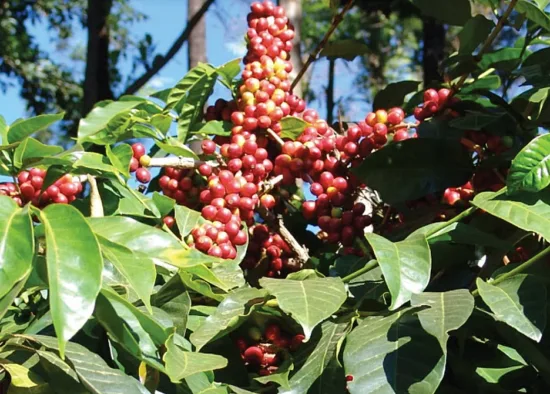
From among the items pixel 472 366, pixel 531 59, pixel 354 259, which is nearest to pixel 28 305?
pixel 354 259

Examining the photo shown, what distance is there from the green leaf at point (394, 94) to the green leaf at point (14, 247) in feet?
2.51

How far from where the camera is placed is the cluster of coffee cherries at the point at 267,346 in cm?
79

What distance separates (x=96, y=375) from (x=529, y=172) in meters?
0.43

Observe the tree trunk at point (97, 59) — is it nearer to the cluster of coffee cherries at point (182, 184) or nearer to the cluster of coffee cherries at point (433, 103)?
the cluster of coffee cherries at point (182, 184)

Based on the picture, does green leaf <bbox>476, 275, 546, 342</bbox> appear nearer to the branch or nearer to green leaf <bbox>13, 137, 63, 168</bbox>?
green leaf <bbox>13, 137, 63, 168</bbox>

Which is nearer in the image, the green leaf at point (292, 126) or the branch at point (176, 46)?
the green leaf at point (292, 126)

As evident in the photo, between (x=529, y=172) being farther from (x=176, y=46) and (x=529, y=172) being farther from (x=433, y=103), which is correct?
(x=176, y=46)

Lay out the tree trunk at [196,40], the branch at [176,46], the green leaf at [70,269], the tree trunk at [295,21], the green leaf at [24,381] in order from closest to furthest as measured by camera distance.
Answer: the green leaf at [70,269] < the green leaf at [24,381] < the tree trunk at [295,21] < the branch at [176,46] < the tree trunk at [196,40]

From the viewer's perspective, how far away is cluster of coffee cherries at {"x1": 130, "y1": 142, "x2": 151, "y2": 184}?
104 cm

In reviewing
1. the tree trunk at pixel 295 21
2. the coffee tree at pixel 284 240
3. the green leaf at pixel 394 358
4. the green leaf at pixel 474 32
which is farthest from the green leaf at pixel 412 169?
the tree trunk at pixel 295 21

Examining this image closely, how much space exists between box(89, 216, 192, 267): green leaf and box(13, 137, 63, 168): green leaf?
0.42 feet

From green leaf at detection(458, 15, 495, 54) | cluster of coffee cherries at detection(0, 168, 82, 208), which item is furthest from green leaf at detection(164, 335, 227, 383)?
green leaf at detection(458, 15, 495, 54)

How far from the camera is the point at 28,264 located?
54 cm

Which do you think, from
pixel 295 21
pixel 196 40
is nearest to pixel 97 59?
pixel 196 40
